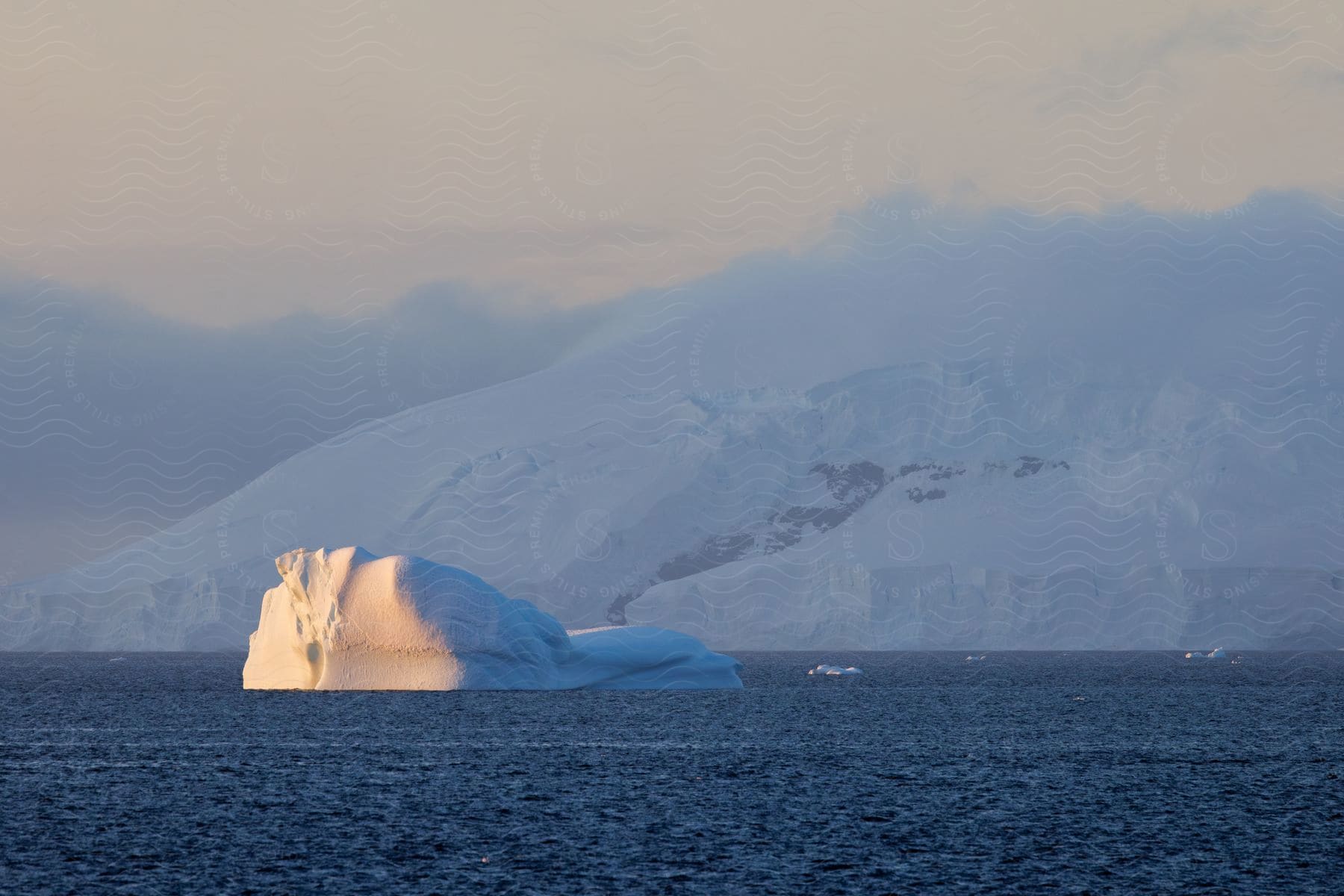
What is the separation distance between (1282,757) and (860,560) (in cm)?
7743

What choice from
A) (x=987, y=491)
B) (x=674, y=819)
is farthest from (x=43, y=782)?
(x=987, y=491)

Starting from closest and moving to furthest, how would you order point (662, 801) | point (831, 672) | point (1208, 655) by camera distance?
1. point (662, 801)
2. point (831, 672)
3. point (1208, 655)

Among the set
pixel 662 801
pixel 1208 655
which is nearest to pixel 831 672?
pixel 662 801

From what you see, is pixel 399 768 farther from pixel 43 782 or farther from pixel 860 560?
pixel 860 560

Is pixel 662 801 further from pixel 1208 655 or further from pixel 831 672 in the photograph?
pixel 1208 655

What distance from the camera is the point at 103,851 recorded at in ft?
31.0

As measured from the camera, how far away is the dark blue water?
8.82 metres

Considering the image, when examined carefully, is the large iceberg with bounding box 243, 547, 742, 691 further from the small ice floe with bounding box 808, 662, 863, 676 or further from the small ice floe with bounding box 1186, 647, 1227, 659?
the small ice floe with bounding box 1186, 647, 1227, 659

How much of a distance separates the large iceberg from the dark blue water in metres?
3.08

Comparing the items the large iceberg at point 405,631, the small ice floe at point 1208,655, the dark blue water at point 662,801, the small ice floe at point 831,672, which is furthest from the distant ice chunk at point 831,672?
the small ice floe at point 1208,655

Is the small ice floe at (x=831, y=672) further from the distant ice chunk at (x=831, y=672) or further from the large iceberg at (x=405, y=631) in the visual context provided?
the large iceberg at (x=405, y=631)

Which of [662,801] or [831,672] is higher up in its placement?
[831,672]

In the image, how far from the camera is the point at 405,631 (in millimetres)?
26703

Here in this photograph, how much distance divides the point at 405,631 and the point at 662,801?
15.4m
